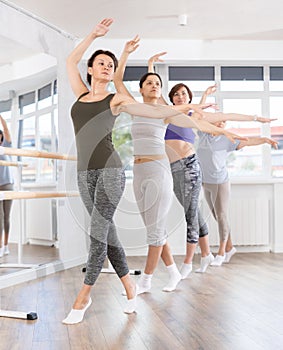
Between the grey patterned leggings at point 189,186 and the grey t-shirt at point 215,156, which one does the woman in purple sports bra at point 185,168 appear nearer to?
the grey patterned leggings at point 189,186

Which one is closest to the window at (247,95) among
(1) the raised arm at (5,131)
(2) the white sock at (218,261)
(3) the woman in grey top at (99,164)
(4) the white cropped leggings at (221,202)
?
(4) the white cropped leggings at (221,202)

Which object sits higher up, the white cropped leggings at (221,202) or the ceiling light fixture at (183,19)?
the ceiling light fixture at (183,19)

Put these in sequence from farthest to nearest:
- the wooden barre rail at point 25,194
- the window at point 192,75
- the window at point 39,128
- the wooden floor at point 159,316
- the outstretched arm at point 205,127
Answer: the window at point 192,75
the window at point 39,128
the wooden barre rail at point 25,194
the outstretched arm at point 205,127
the wooden floor at point 159,316

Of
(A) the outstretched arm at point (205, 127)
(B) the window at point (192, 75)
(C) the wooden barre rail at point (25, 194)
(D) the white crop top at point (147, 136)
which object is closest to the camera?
(A) the outstretched arm at point (205, 127)

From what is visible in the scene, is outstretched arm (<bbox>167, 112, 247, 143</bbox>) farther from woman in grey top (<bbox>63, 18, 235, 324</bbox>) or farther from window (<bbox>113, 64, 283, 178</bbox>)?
window (<bbox>113, 64, 283, 178</bbox>)

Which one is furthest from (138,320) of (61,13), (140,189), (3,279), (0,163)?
(61,13)

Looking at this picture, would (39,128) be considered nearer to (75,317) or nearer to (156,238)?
(156,238)

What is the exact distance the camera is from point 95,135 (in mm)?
2535

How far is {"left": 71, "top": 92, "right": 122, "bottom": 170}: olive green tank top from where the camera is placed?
2523mm

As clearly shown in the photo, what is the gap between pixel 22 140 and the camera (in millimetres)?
3838

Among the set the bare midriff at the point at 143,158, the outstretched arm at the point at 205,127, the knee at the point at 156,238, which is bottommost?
the knee at the point at 156,238

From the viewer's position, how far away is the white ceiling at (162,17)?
4129 millimetres

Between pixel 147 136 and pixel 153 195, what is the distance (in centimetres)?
34

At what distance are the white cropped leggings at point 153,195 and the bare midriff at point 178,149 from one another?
461 mm
